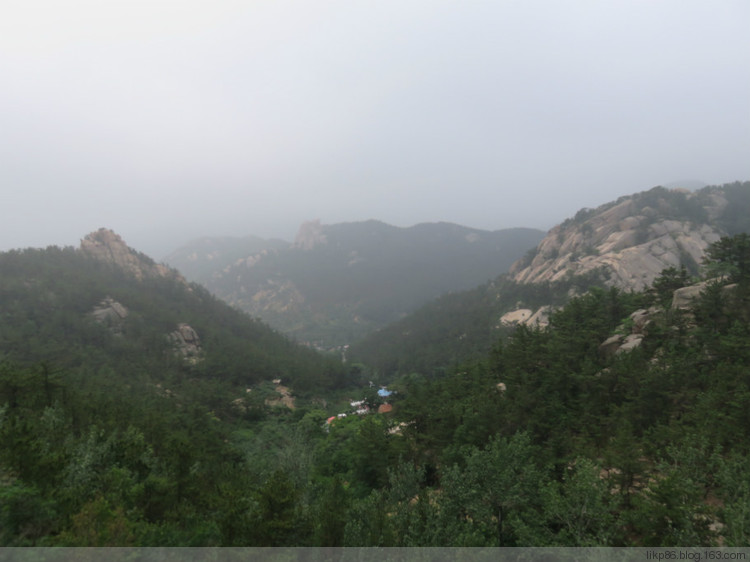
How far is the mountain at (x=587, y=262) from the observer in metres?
72.8

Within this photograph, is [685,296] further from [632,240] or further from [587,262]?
[632,240]

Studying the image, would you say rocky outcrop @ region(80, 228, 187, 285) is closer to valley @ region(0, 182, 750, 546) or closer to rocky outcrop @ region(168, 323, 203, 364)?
valley @ region(0, 182, 750, 546)

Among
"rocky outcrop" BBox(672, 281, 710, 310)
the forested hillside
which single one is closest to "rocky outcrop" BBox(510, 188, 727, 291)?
"rocky outcrop" BBox(672, 281, 710, 310)

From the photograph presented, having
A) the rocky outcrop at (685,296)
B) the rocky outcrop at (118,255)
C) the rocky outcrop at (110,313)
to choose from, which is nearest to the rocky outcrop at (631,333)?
the rocky outcrop at (685,296)

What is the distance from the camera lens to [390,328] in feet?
456

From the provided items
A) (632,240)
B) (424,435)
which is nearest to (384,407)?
(424,435)

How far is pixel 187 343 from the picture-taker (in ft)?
263

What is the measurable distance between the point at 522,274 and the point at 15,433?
107 meters

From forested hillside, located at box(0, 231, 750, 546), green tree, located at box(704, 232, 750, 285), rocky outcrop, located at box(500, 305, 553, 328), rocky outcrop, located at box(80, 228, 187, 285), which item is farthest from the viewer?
rocky outcrop, located at box(80, 228, 187, 285)

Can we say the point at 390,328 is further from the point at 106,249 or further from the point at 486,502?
the point at 486,502

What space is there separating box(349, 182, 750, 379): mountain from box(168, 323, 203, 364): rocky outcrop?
45.8 m

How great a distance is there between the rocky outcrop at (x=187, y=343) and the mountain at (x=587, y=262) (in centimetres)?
4579

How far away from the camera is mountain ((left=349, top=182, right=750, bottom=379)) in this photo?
72.8 metres
